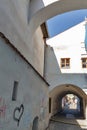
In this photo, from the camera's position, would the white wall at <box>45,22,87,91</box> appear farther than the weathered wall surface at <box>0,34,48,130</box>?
Yes

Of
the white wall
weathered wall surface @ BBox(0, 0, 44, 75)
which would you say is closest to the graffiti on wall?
weathered wall surface @ BBox(0, 0, 44, 75)

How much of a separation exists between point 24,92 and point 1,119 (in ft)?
4.87

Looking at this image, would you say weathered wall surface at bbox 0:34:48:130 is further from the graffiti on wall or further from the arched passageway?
the arched passageway

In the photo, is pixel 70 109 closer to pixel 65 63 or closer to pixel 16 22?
pixel 65 63

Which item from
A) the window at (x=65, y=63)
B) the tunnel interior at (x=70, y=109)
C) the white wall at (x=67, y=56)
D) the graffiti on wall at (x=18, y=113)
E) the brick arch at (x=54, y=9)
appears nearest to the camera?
the graffiti on wall at (x=18, y=113)

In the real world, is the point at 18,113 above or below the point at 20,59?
below

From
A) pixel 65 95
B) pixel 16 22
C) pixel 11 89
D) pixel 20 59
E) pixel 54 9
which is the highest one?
pixel 54 9

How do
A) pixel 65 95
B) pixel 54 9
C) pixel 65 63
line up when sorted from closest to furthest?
pixel 54 9 → pixel 65 63 → pixel 65 95

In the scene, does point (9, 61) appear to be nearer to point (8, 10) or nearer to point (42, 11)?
point (8, 10)

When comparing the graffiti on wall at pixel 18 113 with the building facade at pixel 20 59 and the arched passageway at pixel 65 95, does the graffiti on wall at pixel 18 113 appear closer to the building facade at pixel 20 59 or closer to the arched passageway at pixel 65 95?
the building facade at pixel 20 59

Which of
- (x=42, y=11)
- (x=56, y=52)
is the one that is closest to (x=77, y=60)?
(x=56, y=52)

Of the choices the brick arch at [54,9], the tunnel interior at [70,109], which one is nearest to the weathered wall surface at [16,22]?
the brick arch at [54,9]

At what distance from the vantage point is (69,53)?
11.5 meters

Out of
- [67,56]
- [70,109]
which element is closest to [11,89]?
[67,56]
